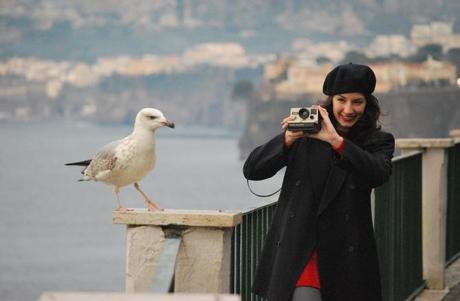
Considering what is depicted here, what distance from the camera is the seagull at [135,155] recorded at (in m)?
4.74

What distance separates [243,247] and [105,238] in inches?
2500

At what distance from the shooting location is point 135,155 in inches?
187

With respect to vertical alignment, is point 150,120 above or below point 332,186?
above

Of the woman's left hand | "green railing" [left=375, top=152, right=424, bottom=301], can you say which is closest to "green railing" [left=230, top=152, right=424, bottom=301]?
"green railing" [left=375, top=152, right=424, bottom=301]

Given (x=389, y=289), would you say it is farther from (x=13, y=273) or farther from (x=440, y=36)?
(x=440, y=36)

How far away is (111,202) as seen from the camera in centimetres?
9081

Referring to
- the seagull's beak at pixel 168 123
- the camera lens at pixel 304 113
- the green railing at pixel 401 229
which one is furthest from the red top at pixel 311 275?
the green railing at pixel 401 229

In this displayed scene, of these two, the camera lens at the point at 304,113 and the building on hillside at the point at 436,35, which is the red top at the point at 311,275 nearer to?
the camera lens at the point at 304,113

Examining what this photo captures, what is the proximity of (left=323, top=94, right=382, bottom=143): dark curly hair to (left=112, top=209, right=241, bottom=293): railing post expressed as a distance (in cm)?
41

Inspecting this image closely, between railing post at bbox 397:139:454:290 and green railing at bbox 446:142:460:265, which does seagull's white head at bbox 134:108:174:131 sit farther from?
green railing at bbox 446:142:460:265

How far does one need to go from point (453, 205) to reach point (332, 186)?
5.40 metres

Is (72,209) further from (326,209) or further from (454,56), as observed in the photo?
(326,209)

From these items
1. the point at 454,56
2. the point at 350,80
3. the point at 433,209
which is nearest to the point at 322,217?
the point at 350,80

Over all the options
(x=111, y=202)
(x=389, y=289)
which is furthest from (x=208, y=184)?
(x=389, y=289)
